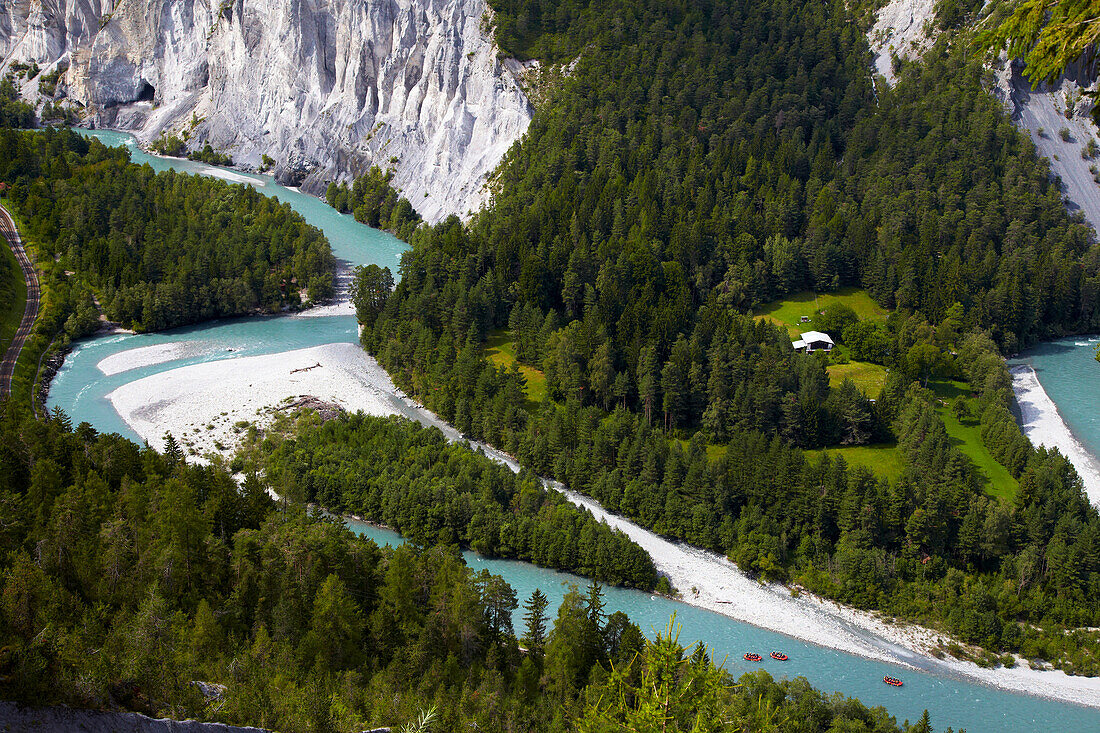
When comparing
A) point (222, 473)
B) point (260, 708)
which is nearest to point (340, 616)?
point (260, 708)

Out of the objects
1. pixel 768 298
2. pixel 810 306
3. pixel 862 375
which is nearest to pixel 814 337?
pixel 862 375

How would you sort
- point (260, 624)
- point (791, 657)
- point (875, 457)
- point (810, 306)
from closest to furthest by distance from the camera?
point (260, 624) < point (791, 657) < point (875, 457) < point (810, 306)

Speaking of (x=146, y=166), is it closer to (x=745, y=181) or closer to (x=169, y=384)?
(x=169, y=384)

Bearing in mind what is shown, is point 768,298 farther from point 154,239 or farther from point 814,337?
point 154,239

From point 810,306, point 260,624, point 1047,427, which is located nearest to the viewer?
point 260,624

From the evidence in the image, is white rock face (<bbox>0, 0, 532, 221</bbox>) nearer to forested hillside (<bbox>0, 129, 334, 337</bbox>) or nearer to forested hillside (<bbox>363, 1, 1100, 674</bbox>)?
forested hillside (<bbox>363, 1, 1100, 674</bbox>)

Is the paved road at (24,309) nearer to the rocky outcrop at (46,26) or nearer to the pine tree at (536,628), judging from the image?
the pine tree at (536,628)
